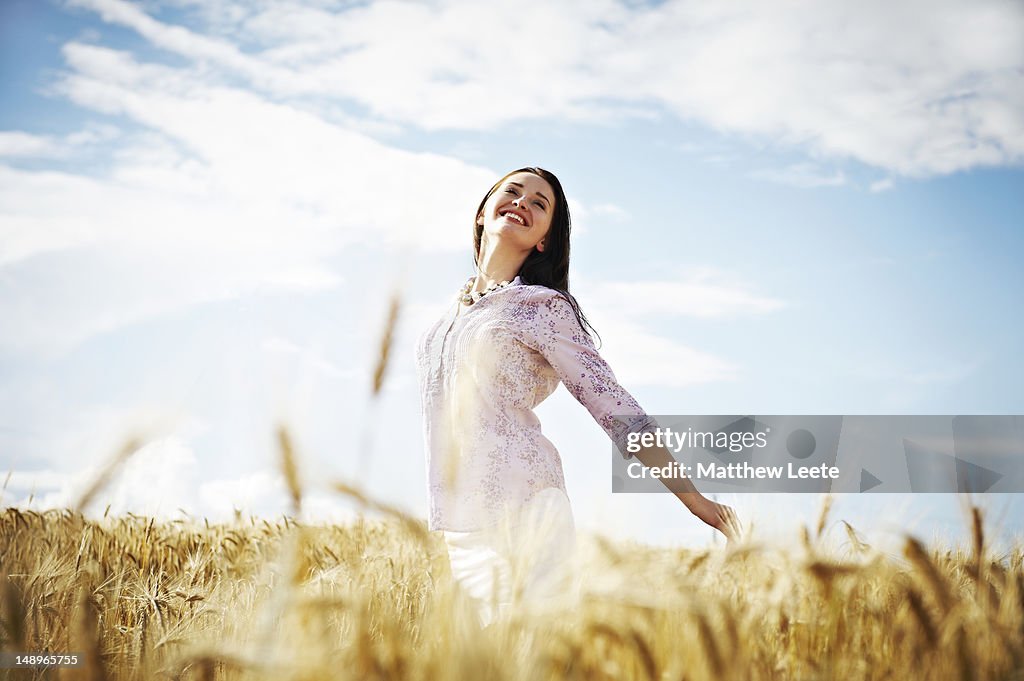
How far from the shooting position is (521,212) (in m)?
2.54

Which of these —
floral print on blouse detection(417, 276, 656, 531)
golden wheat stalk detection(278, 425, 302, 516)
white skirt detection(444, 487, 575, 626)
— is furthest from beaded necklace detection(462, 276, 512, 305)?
golden wheat stalk detection(278, 425, 302, 516)

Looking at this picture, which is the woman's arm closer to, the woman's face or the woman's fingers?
the woman's fingers

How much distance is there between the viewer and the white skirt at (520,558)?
3.86 ft

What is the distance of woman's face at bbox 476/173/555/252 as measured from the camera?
2.50 m

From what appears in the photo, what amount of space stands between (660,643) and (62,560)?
2.16m

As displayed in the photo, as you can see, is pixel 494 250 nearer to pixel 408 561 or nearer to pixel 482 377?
pixel 482 377

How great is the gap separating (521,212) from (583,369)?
712mm

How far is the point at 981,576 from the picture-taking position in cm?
127

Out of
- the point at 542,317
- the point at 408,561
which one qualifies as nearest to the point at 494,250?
the point at 542,317

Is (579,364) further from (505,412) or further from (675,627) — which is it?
(675,627)

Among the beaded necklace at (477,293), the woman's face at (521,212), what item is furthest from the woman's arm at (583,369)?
the woman's face at (521,212)

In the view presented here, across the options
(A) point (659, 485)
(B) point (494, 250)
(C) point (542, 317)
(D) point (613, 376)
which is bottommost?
(A) point (659, 485)

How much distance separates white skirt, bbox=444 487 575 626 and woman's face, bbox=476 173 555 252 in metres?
0.88

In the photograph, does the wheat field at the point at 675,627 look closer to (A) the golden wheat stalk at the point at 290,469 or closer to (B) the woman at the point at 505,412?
(A) the golden wheat stalk at the point at 290,469
